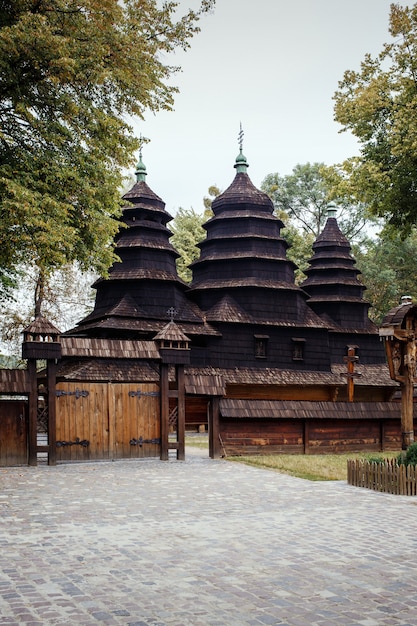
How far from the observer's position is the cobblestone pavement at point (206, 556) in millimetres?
5523

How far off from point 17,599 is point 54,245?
10723 mm

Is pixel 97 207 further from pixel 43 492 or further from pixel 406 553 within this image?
pixel 406 553

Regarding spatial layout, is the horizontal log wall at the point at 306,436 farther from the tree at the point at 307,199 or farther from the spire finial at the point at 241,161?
the tree at the point at 307,199

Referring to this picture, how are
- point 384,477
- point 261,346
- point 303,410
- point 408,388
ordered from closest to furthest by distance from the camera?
point 384,477 < point 408,388 < point 303,410 < point 261,346

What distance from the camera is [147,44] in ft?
58.7

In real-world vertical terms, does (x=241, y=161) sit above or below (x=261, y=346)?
above

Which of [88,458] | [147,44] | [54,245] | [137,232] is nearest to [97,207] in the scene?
[54,245]

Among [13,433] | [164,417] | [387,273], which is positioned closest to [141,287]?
[164,417]

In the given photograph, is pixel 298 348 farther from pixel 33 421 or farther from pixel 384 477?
pixel 384 477

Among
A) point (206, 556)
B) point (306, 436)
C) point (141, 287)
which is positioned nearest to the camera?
point (206, 556)

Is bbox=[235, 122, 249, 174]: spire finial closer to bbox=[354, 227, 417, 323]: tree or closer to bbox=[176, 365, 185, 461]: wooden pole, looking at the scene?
bbox=[354, 227, 417, 323]: tree

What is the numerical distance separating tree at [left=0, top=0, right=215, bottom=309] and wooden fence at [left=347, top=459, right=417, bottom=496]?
828cm

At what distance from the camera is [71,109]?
51.3 feet

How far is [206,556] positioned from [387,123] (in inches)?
939
